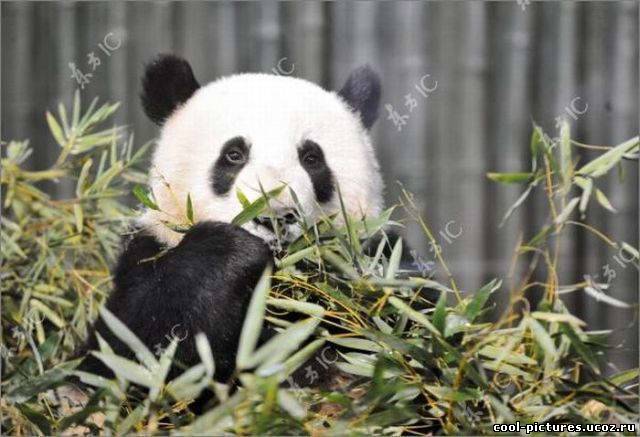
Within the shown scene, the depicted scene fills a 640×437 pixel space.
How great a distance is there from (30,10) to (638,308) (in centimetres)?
214

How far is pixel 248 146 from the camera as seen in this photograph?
1860mm

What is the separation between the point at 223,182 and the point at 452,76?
1164 mm

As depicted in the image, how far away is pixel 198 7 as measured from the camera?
2697 millimetres

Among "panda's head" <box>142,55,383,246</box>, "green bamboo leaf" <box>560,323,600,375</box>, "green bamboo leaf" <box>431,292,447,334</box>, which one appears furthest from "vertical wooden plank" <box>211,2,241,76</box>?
"green bamboo leaf" <box>560,323,600,375</box>

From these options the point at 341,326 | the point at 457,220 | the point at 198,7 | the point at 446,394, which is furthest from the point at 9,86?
the point at 446,394

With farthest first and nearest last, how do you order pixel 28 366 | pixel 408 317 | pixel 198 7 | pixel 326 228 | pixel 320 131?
pixel 198 7, pixel 320 131, pixel 28 366, pixel 326 228, pixel 408 317

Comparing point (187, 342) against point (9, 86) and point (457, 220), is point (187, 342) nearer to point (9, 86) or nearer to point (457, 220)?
point (457, 220)

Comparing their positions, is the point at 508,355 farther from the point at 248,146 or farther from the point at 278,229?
the point at 248,146

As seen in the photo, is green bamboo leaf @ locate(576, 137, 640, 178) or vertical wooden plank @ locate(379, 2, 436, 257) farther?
vertical wooden plank @ locate(379, 2, 436, 257)

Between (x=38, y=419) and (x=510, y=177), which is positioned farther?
(x=38, y=419)

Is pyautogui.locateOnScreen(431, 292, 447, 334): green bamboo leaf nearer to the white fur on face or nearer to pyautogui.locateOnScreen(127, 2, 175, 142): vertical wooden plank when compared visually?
the white fur on face

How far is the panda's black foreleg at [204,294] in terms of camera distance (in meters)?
1.61

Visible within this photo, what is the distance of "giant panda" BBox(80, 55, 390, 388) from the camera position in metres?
1.63

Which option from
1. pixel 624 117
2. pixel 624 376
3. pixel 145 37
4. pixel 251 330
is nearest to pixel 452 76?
pixel 624 117
